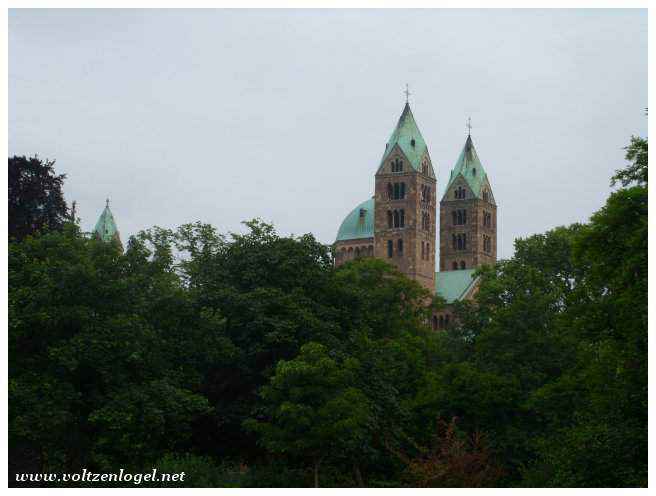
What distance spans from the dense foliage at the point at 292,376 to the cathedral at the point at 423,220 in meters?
73.0

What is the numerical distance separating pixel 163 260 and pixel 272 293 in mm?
5270

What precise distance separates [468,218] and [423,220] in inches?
502

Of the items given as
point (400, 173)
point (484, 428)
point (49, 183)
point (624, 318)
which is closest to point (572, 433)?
point (624, 318)

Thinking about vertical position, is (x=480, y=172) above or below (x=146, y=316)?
above

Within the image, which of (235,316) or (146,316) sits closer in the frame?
(146,316)

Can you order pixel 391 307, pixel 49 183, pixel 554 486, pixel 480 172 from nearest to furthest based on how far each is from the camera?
pixel 554 486 < pixel 49 183 < pixel 391 307 < pixel 480 172

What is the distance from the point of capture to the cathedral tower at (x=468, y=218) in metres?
146

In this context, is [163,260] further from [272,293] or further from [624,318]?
[624,318]

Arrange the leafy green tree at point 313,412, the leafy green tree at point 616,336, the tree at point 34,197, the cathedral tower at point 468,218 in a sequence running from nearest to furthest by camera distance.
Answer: the leafy green tree at point 616,336
the leafy green tree at point 313,412
the tree at point 34,197
the cathedral tower at point 468,218

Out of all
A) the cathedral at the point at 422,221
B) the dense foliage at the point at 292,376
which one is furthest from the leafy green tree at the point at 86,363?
the cathedral at the point at 422,221

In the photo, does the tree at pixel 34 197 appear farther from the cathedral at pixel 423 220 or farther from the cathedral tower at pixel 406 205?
the cathedral tower at pixel 406 205

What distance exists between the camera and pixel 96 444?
37188 mm

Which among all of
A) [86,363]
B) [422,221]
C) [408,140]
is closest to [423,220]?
[422,221]

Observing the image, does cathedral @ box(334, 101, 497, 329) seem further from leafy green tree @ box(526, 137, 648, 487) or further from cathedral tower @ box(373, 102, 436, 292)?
leafy green tree @ box(526, 137, 648, 487)
